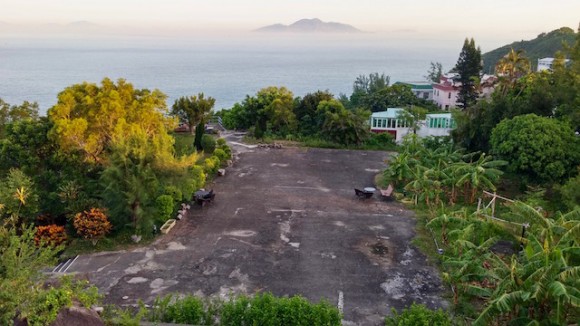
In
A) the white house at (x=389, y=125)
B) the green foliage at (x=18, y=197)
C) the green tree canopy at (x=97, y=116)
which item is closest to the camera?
the green foliage at (x=18, y=197)

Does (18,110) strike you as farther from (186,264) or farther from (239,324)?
(239,324)

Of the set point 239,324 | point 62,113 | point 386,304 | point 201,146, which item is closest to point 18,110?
point 62,113

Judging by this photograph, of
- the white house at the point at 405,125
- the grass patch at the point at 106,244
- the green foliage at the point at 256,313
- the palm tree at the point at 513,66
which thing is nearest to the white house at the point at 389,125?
the white house at the point at 405,125

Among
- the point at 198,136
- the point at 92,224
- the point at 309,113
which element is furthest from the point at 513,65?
the point at 92,224

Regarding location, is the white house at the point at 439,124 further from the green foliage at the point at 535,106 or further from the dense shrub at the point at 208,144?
the dense shrub at the point at 208,144

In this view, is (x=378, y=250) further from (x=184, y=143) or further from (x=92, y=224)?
(x=184, y=143)
